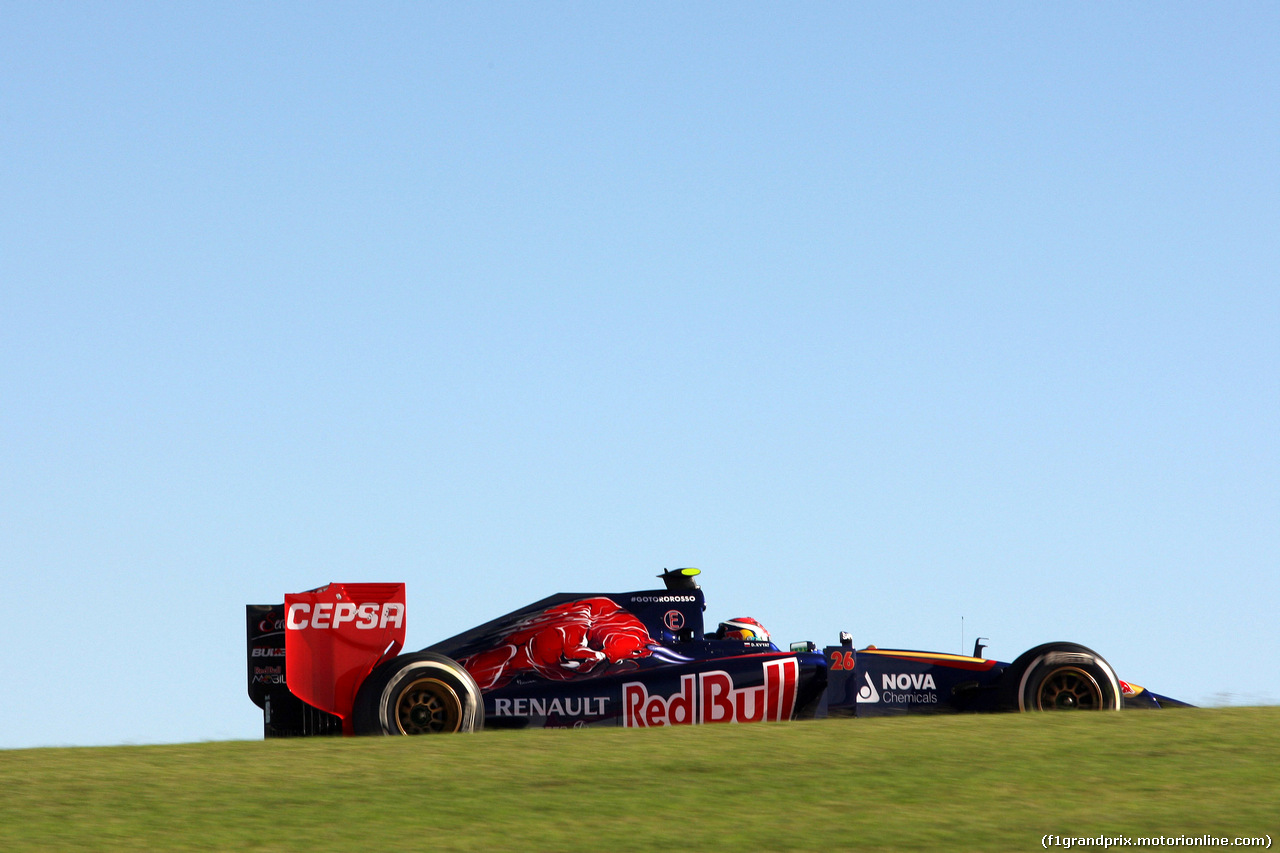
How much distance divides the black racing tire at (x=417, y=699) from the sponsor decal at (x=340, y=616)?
0.36 m

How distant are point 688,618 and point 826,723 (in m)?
2.24

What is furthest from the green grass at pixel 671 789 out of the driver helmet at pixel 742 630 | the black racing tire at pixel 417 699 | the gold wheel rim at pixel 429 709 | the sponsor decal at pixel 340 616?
the driver helmet at pixel 742 630

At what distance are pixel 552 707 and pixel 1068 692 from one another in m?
4.14

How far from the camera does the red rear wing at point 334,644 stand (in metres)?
11.0

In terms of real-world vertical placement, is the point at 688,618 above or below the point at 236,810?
above

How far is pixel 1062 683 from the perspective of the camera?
36.9 feet

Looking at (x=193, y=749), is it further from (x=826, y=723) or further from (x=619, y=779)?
(x=826, y=723)

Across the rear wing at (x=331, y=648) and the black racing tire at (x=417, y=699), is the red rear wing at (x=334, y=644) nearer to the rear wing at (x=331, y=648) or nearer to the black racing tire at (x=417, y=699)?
the rear wing at (x=331, y=648)

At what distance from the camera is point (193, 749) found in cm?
945

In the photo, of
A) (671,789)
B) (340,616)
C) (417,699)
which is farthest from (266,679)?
(671,789)

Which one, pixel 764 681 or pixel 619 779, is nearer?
pixel 619 779

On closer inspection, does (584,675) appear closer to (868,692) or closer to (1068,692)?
(868,692)

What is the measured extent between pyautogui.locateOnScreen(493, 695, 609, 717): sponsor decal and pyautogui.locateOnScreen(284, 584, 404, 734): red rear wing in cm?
100

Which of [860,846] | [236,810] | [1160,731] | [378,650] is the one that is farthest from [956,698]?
[236,810]
